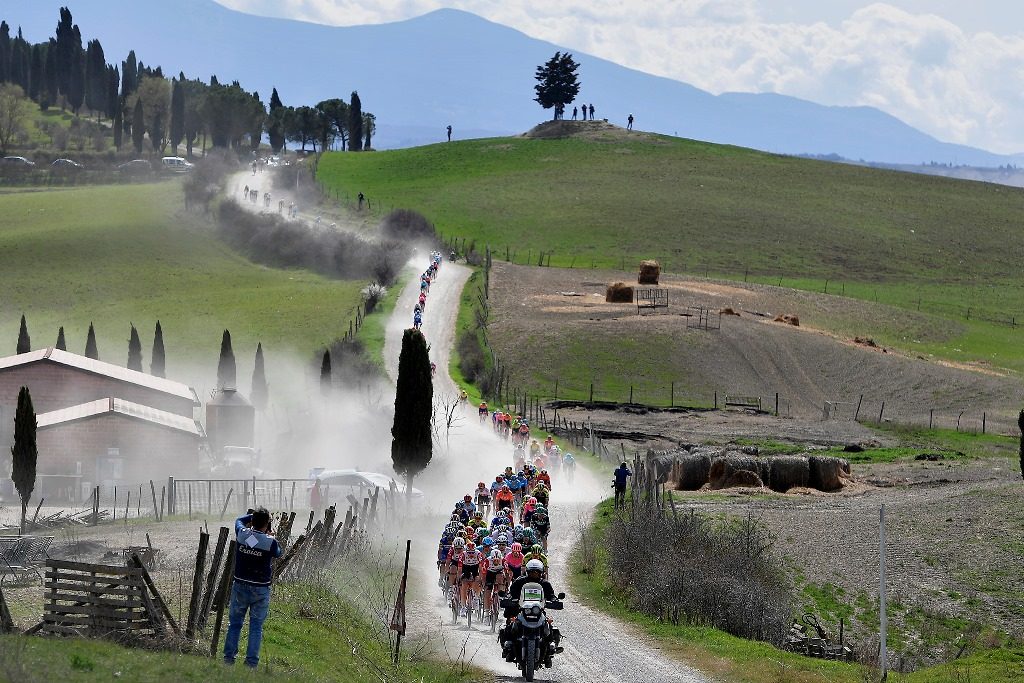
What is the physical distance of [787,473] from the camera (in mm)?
50000

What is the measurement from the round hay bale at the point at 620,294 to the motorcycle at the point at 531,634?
255ft

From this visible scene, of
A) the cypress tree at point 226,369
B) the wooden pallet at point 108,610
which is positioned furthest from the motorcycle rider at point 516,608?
the cypress tree at point 226,369

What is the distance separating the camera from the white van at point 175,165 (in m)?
175

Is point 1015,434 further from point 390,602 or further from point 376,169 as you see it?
point 376,169

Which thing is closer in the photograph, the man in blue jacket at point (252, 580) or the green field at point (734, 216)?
the man in blue jacket at point (252, 580)

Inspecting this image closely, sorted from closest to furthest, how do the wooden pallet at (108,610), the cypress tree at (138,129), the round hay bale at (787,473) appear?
the wooden pallet at (108,610)
the round hay bale at (787,473)
the cypress tree at (138,129)

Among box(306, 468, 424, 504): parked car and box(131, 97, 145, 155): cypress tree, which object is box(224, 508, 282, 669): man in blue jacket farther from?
box(131, 97, 145, 155): cypress tree

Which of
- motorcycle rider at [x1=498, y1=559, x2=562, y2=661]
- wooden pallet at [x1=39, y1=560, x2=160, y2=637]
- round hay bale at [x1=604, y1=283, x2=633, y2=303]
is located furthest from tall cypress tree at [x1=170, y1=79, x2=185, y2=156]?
wooden pallet at [x1=39, y1=560, x2=160, y2=637]

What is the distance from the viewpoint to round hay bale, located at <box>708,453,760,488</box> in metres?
49.5

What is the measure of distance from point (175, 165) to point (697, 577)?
155417mm

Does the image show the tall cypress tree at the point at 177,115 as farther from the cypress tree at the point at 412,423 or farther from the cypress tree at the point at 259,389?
the cypress tree at the point at 412,423

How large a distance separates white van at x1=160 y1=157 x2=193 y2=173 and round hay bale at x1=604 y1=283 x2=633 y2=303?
88.6m

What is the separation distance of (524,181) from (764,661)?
473 feet

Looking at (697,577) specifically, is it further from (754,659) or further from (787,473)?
(787,473)
